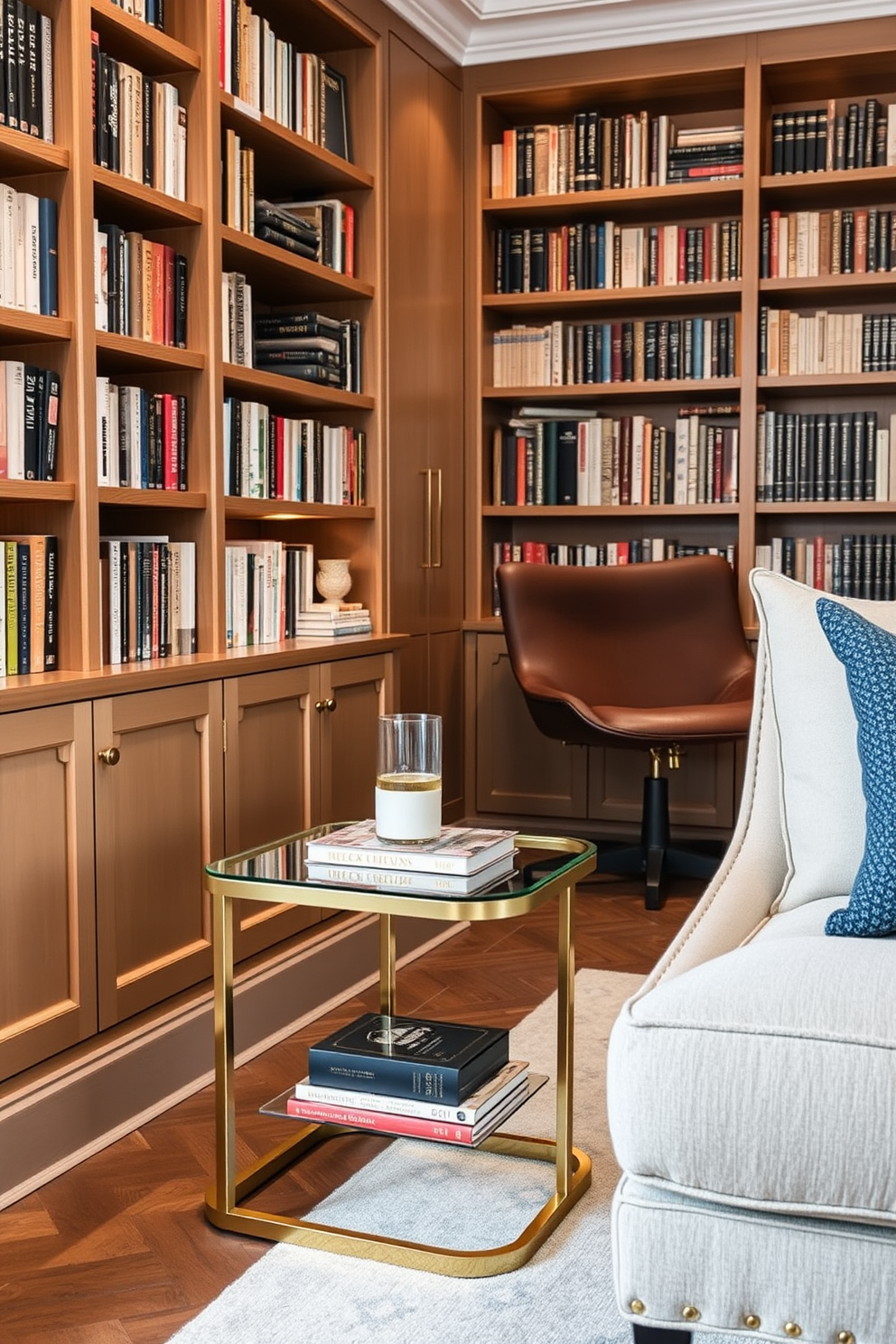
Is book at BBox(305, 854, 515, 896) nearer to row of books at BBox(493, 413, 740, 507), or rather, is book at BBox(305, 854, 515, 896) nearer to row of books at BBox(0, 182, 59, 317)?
row of books at BBox(0, 182, 59, 317)

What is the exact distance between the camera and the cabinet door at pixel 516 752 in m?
4.71

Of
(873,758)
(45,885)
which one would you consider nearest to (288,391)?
(45,885)

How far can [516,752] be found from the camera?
4.76 metres

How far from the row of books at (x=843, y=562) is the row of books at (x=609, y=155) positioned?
126cm

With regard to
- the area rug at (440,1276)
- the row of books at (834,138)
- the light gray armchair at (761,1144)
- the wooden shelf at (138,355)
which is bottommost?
the area rug at (440,1276)

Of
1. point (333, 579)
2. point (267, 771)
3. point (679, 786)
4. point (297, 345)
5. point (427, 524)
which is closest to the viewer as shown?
point (267, 771)

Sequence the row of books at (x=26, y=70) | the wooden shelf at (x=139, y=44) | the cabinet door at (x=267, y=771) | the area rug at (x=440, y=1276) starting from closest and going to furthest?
1. the area rug at (x=440, y=1276)
2. the row of books at (x=26, y=70)
3. the wooden shelf at (x=139, y=44)
4. the cabinet door at (x=267, y=771)

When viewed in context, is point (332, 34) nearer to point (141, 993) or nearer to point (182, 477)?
point (182, 477)

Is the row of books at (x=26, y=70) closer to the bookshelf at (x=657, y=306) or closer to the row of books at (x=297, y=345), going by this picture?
the row of books at (x=297, y=345)

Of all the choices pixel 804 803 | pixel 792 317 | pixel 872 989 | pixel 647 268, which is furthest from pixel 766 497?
pixel 872 989

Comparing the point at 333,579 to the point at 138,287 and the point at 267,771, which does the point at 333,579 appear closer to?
the point at 267,771

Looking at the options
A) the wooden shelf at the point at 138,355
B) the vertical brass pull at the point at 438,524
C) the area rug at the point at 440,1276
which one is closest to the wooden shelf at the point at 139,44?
the wooden shelf at the point at 138,355

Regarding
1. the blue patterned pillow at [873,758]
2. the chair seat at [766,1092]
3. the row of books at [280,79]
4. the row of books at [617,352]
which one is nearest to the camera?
the chair seat at [766,1092]

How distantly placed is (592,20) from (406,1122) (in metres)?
3.76
